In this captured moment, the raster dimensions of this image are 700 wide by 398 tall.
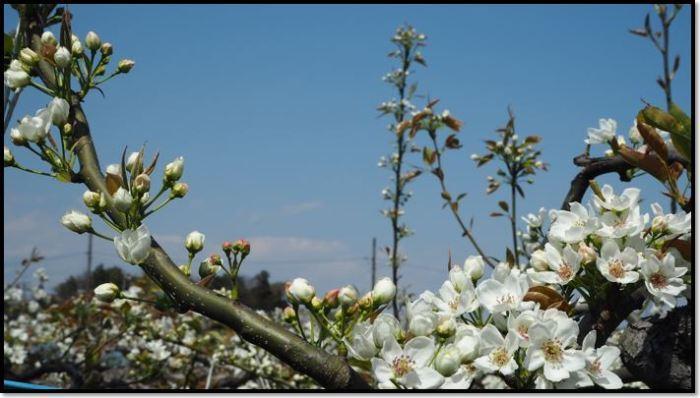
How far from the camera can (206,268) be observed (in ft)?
3.08

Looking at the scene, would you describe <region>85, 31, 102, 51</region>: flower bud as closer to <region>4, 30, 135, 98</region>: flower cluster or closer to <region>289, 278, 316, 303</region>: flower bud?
<region>4, 30, 135, 98</region>: flower cluster

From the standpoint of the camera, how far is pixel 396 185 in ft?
16.9

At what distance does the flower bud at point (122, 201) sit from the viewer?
0.85 meters

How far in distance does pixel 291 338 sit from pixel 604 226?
20.0 inches

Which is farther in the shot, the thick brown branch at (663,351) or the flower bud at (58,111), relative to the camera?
the thick brown branch at (663,351)

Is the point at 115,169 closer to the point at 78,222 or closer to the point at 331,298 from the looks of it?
the point at 78,222

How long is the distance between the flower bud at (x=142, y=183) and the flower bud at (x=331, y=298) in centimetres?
31

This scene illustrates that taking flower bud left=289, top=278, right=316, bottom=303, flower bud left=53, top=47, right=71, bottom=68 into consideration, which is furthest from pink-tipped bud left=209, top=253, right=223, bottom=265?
flower bud left=53, top=47, right=71, bottom=68

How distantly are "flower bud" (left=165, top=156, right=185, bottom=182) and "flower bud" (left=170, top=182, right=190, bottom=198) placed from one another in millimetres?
14

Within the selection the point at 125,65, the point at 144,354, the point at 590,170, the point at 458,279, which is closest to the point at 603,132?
the point at 590,170

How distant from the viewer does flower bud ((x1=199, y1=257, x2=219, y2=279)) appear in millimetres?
933

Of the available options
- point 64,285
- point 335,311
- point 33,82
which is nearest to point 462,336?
point 335,311

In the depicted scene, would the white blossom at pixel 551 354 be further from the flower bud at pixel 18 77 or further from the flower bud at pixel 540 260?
the flower bud at pixel 18 77

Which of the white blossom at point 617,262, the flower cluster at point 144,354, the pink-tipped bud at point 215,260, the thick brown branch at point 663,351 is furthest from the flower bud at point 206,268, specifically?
the flower cluster at point 144,354
